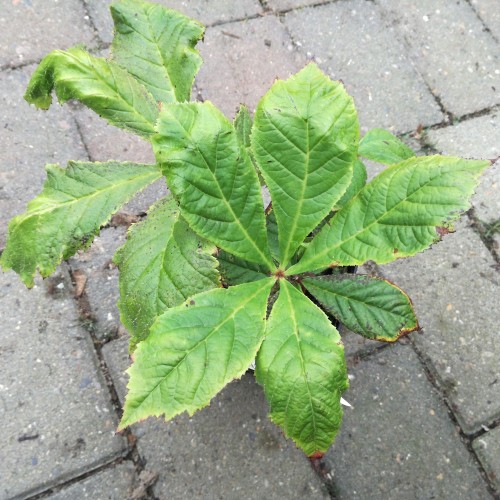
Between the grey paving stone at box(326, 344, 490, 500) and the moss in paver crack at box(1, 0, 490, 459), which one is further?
the grey paving stone at box(326, 344, 490, 500)

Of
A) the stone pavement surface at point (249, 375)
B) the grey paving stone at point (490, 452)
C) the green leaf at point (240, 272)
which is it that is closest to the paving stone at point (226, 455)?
the stone pavement surface at point (249, 375)

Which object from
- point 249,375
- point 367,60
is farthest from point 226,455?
point 367,60

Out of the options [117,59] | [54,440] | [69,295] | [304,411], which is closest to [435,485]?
[304,411]

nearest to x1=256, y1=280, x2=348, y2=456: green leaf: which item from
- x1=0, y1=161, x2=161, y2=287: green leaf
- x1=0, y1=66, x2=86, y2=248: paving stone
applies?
x1=0, y1=161, x2=161, y2=287: green leaf

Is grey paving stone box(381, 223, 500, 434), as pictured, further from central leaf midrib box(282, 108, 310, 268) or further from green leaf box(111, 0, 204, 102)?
green leaf box(111, 0, 204, 102)

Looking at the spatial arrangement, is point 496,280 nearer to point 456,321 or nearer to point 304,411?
point 456,321

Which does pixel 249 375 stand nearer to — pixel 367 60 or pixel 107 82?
pixel 107 82
